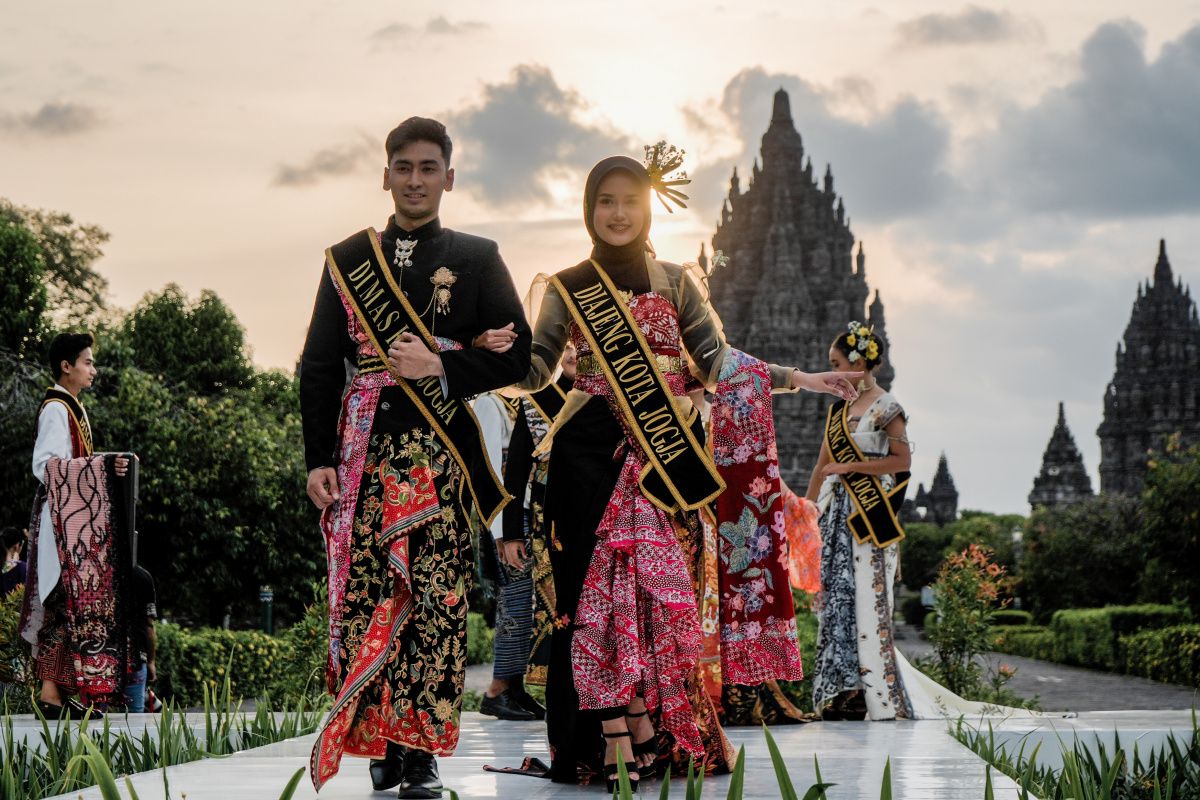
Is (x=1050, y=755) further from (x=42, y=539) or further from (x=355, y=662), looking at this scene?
(x=42, y=539)

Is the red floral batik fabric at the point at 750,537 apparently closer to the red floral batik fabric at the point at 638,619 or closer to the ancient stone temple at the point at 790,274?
the red floral batik fabric at the point at 638,619

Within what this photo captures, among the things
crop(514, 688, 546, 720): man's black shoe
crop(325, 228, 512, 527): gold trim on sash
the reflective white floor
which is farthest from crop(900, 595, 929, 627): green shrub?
crop(325, 228, 512, 527): gold trim on sash

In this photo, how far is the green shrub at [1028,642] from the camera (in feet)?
94.4

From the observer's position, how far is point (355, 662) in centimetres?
445

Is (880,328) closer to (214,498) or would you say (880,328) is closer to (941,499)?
(941,499)

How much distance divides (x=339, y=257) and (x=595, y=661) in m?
1.48

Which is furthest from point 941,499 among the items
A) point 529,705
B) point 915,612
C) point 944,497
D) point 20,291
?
point 529,705

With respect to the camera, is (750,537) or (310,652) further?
(310,652)

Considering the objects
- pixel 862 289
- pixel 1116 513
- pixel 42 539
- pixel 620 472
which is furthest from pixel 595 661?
pixel 862 289

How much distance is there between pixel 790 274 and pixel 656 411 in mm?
74854

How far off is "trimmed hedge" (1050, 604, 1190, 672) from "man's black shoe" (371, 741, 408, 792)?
20.5m

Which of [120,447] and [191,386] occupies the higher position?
[191,386]

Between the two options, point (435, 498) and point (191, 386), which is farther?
point (191, 386)

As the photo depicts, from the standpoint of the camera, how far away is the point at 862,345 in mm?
8727
